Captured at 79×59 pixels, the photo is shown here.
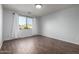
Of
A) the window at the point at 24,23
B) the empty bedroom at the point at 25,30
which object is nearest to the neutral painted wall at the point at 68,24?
the empty bedroom at the point at 25,30

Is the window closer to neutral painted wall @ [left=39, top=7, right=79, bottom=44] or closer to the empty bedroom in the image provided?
the empty bedroom

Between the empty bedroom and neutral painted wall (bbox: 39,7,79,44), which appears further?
neutral painted wall (bbox: 39,7,79,44)

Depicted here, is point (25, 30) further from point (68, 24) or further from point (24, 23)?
point (68, 24)

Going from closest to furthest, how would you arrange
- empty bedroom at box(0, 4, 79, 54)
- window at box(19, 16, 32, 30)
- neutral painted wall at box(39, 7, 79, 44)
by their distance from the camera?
empty bedroom at box(0, 4, 79, 54), window at box(19, 16, 32, 30), neutral painted wall at box(39, 7, 79, 44)

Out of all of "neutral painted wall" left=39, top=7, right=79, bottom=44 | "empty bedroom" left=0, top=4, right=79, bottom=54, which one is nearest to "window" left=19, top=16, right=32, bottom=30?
"empty bedroom" left=0, top=4, right=79, bottom=54

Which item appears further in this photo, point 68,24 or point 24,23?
point 68,24

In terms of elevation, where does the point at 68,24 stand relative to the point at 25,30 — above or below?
above

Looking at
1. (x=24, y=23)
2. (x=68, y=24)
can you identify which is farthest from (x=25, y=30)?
(x=68, y=24)

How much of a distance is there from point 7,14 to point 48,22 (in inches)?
66.8

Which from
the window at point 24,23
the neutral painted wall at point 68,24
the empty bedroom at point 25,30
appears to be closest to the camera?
the empty bedroom at point 25,30

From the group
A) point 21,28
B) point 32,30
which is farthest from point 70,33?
point 21,28

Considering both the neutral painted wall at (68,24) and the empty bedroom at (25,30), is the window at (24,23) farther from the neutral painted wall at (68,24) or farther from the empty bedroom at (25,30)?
the neutral painted wall at (68,24)

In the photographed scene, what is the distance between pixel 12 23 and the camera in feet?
5.32
